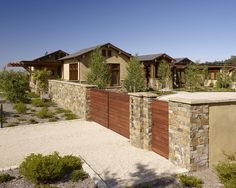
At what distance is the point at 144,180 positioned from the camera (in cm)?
757

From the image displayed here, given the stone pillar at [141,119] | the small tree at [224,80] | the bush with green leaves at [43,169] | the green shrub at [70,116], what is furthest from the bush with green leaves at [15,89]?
the small tree at [224,80]

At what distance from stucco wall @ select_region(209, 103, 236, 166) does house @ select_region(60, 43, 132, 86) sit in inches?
953

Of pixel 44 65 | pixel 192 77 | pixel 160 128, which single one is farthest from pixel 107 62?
pixel 160 128

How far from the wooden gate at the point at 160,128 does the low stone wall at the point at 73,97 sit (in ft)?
23.7

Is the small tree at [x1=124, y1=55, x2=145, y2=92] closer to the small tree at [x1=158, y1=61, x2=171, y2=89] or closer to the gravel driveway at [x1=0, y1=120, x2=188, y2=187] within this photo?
the small tree at [x1=158, y1=61, x2=171, y2=89]

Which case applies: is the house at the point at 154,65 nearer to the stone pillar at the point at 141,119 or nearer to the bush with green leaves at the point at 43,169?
the stone pillar at the point at 141,119

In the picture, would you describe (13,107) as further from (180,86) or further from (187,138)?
(180,86)

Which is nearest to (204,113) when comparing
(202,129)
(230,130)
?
(202,129)

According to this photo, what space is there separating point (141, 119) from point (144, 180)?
136 inches

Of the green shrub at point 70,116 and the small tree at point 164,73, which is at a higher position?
the small tree at point 164,73

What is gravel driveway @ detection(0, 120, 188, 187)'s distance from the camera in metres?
8.11

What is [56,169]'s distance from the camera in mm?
7477

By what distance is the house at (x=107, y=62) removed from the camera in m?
31.8

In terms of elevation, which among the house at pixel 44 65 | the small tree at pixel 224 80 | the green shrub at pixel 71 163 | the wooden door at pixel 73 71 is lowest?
the green shrub at pixel 71 163
